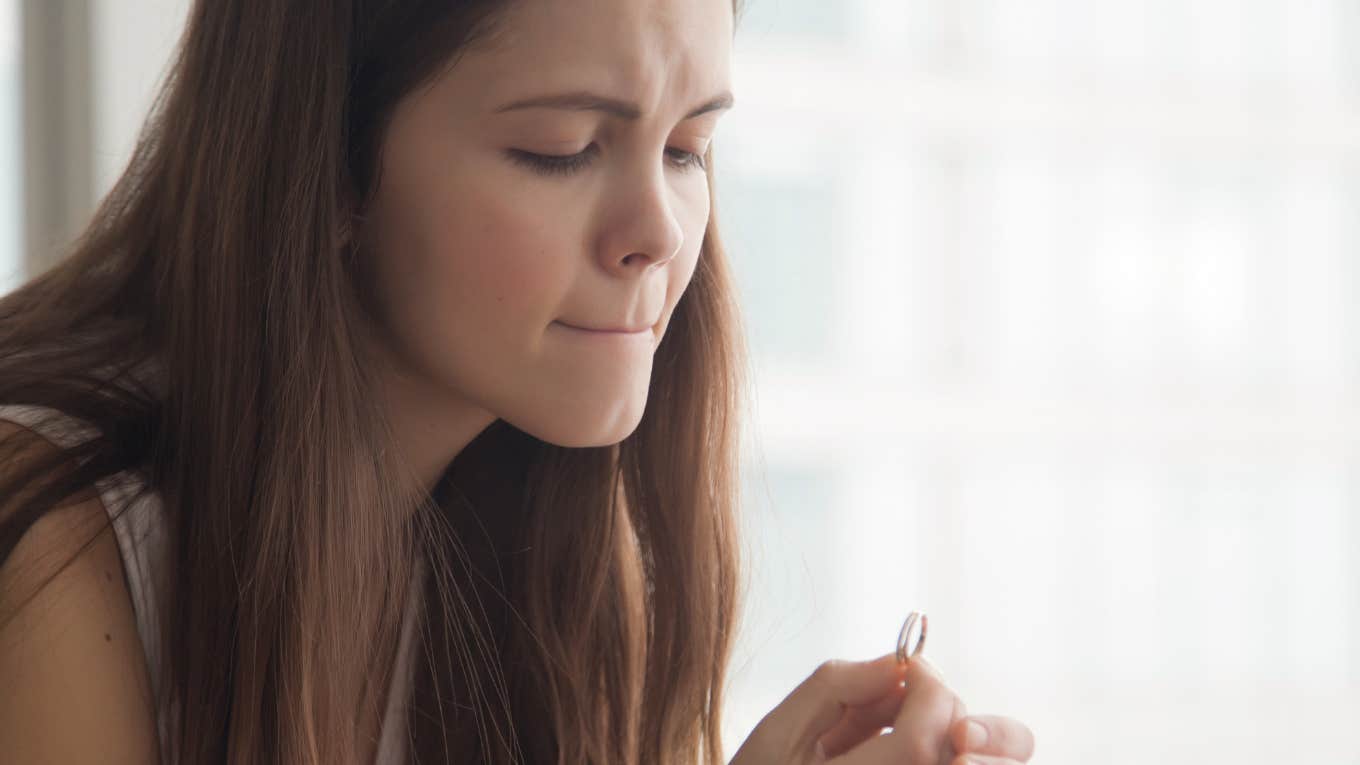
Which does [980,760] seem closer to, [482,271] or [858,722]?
[858,722]

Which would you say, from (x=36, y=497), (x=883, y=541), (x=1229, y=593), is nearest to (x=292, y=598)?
(x=36, y=497)

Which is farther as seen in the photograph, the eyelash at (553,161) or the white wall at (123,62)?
the white wall at (123,62)

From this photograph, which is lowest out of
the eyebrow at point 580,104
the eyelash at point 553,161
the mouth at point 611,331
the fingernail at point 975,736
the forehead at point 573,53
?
the fingernail at point 975,736

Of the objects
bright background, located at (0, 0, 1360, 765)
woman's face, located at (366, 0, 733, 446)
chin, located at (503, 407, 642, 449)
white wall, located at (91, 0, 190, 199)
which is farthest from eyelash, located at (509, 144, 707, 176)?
bright background, located at (0, 0, 1360, 765)

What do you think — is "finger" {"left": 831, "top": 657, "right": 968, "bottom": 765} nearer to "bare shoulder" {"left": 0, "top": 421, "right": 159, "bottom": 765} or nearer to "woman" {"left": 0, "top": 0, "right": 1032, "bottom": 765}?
"woman" {"left": 0, "top": 0, "right": 1032, "bottom": 765}

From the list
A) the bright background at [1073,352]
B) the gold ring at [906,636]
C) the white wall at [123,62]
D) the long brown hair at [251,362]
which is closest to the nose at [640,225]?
the long brown hair at [251,362]

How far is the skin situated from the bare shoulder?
0.22 metres

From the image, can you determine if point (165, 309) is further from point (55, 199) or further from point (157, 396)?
point (55, 199)

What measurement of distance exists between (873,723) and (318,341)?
420mm

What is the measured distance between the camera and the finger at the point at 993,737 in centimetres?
78

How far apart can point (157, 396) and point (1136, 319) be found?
2.28 meters

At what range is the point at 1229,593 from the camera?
2.88 m

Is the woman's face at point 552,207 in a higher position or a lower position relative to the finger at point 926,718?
higher

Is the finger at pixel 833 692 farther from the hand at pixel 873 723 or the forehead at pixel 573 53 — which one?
the forehead at pixel 573 53
